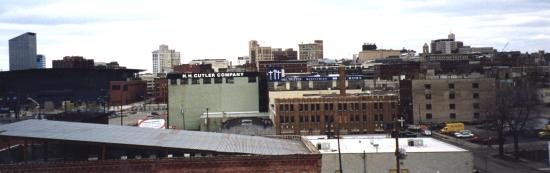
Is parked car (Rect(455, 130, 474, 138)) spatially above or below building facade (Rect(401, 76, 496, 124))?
below

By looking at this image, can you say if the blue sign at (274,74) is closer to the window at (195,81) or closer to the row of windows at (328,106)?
the window at (195,81)

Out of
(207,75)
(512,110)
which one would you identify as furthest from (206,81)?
(512,110)

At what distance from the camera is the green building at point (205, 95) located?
376 feet

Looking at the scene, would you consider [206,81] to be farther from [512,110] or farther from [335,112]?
[512,110]

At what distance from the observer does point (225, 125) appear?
315 ft

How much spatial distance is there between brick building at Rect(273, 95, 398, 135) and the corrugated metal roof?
48845 mm

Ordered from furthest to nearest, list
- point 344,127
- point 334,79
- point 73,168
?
1. point 334,79
2. point 344,127
3. point 73,168

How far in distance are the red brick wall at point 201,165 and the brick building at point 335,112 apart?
57231 millimetres

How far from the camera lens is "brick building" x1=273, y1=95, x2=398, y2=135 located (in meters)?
98.6

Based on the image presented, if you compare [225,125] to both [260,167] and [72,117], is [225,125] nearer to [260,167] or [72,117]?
[72,117]

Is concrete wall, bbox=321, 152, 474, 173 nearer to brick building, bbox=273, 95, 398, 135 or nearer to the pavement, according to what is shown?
the pavement

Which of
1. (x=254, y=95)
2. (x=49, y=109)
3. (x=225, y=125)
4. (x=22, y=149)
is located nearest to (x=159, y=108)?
(x=49, y=109)

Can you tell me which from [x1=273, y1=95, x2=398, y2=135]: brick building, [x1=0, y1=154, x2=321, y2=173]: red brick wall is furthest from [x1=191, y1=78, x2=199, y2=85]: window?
[x1=0, y1=154, x2=321, y2=173]: red brick wall

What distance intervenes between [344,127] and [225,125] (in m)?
18.9
